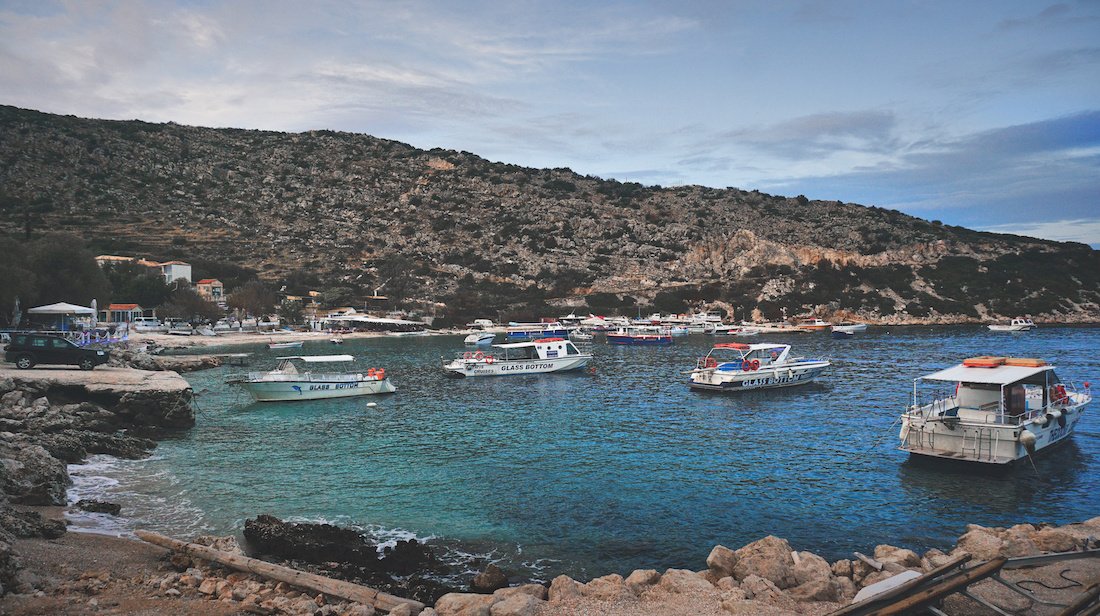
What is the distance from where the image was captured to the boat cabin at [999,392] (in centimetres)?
2272

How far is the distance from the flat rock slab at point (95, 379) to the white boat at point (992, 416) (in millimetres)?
31338

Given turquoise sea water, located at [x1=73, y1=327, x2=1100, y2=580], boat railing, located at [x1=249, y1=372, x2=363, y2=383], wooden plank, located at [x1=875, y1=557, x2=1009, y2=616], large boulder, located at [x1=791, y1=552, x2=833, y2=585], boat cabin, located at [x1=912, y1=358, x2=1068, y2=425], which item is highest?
boat cabin, located at [x1=912, y1=358, x2=1068, y2=425]

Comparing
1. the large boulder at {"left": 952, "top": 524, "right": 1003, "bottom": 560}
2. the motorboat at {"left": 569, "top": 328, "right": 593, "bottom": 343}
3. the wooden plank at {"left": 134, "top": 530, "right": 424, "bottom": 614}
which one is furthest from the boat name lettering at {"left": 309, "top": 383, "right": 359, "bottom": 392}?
the motorboat at {"left": 569, "top": 328, "right": 593, "bottom": 343}

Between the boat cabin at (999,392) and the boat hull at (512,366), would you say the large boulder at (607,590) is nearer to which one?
the boat cabin at (999,392)

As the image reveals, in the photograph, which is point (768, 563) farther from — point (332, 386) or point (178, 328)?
point (178, 328)

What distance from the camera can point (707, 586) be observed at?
11.5m

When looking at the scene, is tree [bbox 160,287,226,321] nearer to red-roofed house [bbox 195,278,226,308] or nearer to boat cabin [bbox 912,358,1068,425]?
red-roofed house [bbox 195,278,226,308]

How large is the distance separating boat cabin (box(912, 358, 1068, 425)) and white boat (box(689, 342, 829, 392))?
1724 cm

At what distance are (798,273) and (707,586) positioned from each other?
120m

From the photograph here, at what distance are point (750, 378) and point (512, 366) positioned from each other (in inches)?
723

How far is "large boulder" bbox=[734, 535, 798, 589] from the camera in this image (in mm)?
11906

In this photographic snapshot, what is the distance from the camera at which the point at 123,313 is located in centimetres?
8306

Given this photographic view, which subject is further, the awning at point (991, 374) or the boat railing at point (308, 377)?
the boat railing at point (308, 377)

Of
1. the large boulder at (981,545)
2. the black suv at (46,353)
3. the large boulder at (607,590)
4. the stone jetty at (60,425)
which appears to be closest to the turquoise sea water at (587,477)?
the stone jetty at (60,425)
